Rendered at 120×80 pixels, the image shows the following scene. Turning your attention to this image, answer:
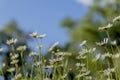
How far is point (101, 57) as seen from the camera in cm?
309

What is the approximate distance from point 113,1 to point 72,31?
270cm

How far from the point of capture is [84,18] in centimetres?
2306

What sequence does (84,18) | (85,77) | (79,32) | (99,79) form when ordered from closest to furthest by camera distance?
(85,77) < (99,79) < (79,32) < (84,18)

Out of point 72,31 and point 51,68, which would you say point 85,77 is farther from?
point 72,31

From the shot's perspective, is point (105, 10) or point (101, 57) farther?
point (105, 10)

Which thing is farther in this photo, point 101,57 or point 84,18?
point 84,18

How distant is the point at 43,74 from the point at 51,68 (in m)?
0.14

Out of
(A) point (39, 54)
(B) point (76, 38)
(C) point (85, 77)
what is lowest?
(C) point (85, 77)

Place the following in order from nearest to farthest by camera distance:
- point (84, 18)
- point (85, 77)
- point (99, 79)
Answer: point (85, 77) < point (99, 79) < point (84, 18)

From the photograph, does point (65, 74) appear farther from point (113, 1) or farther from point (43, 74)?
point (113, 1)

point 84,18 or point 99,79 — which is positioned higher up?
point 84,18

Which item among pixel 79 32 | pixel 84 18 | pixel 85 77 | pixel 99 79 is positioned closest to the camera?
pixel 85 77

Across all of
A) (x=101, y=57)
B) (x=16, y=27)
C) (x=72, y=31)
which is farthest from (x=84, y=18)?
(x=101, y=57)

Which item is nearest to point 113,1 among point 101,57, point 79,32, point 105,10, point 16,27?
point 105,10
